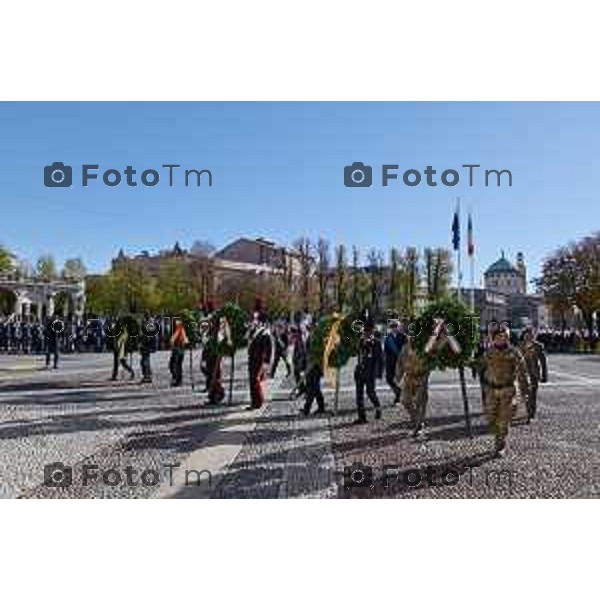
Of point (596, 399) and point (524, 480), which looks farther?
point (596, 399)

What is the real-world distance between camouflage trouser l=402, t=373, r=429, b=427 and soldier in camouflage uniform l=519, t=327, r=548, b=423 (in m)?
2.82

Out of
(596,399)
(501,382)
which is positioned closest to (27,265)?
(596,399)

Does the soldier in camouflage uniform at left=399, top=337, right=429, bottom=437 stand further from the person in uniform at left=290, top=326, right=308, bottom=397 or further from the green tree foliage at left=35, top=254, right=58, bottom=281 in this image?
the green tree foliage at left=35, top=254, right=58, bottom=281

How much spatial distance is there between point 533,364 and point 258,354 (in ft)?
15.8

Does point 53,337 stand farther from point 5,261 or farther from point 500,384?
point 5,261

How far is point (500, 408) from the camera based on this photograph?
39.4 ft

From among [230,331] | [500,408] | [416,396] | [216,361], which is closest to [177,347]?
[216,361]

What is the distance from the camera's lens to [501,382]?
12.2 metres

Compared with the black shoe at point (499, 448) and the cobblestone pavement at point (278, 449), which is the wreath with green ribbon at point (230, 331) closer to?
the cobblestone pavement at point (278, 449)

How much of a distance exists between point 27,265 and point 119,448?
91.9m

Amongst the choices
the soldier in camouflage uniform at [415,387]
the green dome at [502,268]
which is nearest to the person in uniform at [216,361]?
the soldier in camouflage uniform at [415,387]

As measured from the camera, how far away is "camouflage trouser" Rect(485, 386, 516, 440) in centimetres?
1193

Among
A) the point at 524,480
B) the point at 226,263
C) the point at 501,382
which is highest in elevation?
the point at 226,263

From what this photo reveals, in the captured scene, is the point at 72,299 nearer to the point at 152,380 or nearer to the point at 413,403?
the point at 152,380
